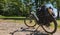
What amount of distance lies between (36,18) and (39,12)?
361mm

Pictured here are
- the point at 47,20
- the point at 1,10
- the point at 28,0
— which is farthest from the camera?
the point at 1,10

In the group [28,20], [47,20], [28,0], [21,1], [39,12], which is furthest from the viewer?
[21,1]

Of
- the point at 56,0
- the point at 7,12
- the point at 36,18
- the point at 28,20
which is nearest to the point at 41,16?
the point at 36,18

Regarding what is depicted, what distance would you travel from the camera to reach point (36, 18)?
8.15 meters

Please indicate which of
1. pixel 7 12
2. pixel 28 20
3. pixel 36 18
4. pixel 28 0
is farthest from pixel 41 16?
pixel 7 12

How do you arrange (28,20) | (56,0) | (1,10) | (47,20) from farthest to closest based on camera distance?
(1,10) < (56,0) < (28,20) < (47,20)

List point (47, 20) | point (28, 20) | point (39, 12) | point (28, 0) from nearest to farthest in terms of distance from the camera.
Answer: point (47, 20) < point (39, 12) < point (28, 20) < point (28, 0)

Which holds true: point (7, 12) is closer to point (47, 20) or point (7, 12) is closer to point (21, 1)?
point (21, 1)

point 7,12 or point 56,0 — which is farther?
point 7,12

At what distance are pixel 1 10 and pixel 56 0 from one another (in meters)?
17.6

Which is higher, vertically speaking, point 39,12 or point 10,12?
point 39,12

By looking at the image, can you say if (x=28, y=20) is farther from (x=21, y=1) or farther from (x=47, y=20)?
(x=21, y=1)

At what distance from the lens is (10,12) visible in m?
38.2

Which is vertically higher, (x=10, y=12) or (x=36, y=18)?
(x=36, y=18)
